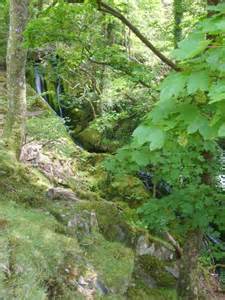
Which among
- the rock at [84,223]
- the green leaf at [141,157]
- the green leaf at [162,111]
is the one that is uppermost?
the green leaf at [162,111]

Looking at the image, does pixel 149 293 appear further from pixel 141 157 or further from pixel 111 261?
pixel 141 157

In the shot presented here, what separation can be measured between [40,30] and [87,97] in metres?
5.46

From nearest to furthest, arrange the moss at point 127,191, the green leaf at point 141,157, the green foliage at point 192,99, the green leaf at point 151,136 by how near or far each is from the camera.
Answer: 1. the green foliage at point 192,99
2. the green leaf at point 151,136
3. the green leaf at point 141,157
4. the moss at point 127,191

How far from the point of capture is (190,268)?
451cm

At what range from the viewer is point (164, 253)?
5.45m

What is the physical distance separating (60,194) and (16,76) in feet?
5.33

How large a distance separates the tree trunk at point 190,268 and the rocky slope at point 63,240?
0.21 metres

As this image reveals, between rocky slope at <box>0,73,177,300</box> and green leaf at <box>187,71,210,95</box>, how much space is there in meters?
2.17

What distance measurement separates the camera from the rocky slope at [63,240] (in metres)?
3.35

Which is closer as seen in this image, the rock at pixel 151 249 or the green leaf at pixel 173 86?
the green leaf at pixel 173 86

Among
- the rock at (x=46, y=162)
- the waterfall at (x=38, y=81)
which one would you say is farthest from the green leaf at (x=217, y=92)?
the waterfall at (x=38, y=81)

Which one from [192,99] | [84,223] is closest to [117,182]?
[84,223]

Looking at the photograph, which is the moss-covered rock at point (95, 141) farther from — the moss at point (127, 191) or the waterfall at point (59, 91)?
the moss at point (127, 191)

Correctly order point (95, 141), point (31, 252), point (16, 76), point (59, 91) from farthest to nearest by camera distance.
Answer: point (59, 91) → point (95, 141) → point (16, 76) → point (31, 252)
